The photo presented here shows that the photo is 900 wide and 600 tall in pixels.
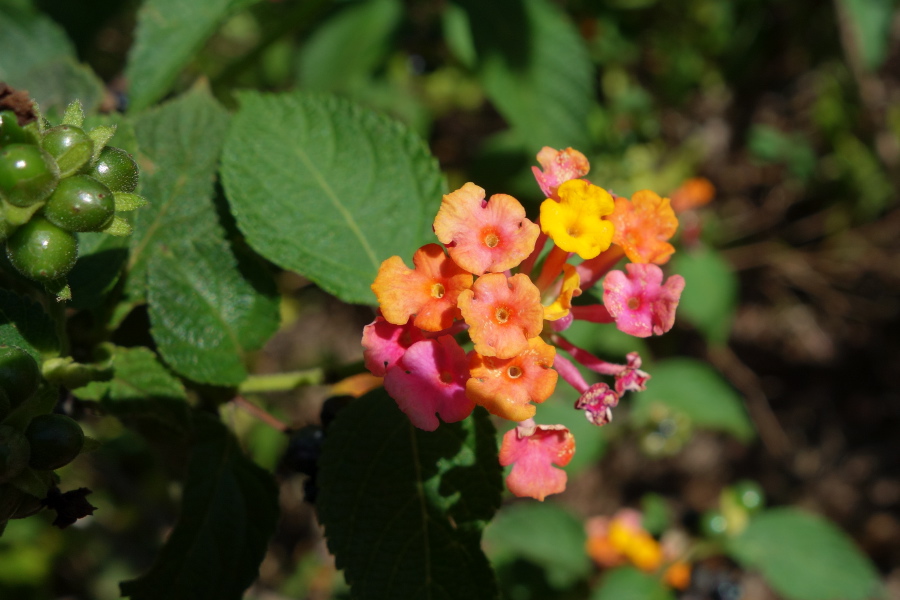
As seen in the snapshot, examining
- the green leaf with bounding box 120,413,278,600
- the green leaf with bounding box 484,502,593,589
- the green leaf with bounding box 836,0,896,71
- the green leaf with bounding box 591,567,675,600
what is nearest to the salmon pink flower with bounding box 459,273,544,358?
the green leaf with bounding box 120,413,278,600

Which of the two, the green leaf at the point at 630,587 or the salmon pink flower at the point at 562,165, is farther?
the green leaf at the point at 630,587

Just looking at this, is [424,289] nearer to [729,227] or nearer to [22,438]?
[22,438]

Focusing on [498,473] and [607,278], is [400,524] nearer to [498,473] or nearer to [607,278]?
[498,473]

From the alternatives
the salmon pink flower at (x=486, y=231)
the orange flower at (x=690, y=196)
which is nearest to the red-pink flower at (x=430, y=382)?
the salmon pink flower at (x=486, y=231)

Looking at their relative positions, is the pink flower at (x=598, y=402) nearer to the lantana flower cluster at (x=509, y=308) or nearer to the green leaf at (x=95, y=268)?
the lantana flower cluster at (x=509, y=308)

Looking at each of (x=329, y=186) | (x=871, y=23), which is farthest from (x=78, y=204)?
(x=871, y=23)

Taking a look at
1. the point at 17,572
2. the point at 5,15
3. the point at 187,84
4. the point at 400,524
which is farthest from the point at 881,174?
the point at 17,572
